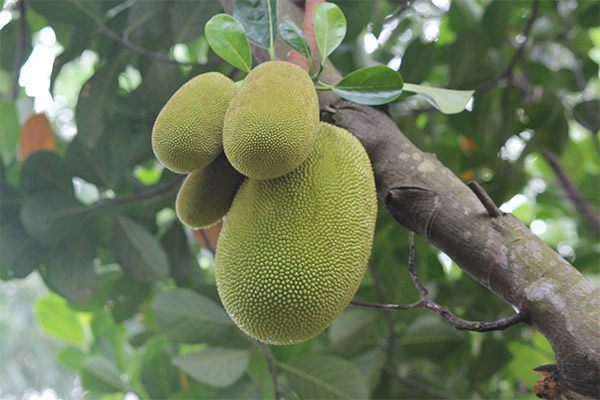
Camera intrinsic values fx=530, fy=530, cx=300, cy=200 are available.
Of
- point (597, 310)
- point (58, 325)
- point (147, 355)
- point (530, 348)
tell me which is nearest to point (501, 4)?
point (530, 348)

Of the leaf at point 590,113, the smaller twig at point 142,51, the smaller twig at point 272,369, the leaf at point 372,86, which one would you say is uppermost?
the leaf at point 372,86

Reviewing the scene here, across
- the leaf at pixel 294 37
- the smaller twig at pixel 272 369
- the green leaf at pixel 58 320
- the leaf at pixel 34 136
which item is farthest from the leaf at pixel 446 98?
the green leaf at pixel 58 320

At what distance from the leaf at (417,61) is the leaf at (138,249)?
705 mm

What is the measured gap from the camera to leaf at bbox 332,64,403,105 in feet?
2.32

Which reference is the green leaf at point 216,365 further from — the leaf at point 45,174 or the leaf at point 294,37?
the leaf at point 294,37

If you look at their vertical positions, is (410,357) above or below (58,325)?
above

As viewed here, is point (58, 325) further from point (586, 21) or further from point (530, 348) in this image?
point (586, 21)

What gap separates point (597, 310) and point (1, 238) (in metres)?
1.25

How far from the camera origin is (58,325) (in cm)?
165

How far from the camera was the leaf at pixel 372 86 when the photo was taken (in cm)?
71

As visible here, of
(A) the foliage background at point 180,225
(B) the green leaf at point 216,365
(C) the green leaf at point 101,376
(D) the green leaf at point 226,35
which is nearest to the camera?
(D) the green leaf at point 226,35

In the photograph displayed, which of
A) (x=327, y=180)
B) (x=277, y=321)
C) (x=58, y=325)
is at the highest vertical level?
(x=327, y=180)

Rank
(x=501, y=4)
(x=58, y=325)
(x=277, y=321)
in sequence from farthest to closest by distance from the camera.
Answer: (x=58, y=325) → (x=501, y=4) → (x=277, y=321)

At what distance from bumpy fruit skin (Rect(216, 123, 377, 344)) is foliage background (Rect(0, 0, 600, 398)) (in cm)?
37
